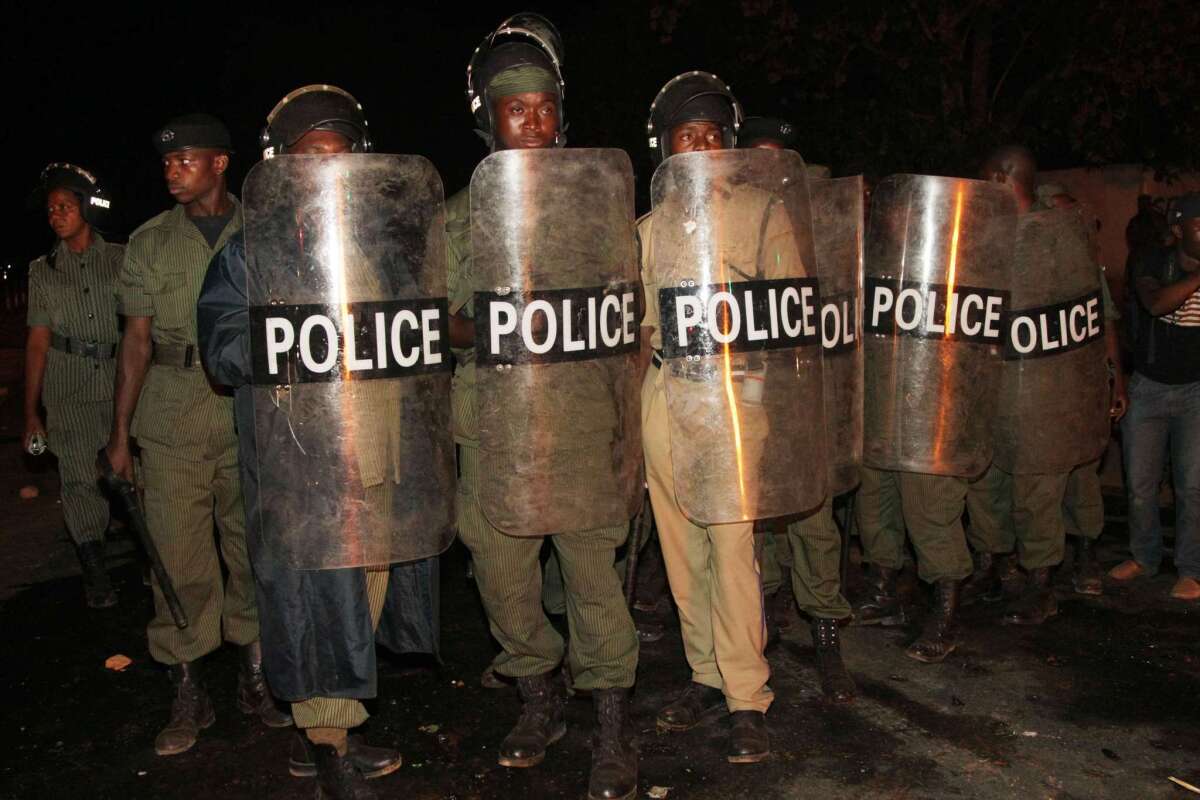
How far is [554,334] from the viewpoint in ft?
10.8

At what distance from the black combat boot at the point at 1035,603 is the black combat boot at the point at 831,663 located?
1052 millimetres

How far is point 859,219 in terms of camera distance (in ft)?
13.2

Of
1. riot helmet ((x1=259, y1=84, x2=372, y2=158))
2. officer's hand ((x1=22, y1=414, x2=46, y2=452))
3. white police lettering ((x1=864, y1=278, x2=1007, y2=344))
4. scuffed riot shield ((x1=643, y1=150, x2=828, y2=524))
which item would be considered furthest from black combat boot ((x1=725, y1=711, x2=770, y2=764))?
officer's hand ((x1=22, y1=414, x2=46, y2=452))

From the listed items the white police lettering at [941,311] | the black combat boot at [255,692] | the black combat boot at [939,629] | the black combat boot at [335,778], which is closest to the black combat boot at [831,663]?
the black combat boot at [939,629]

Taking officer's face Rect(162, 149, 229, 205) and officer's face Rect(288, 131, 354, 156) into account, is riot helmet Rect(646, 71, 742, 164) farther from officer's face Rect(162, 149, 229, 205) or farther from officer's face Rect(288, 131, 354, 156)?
officer's face Rect(162, 149, 229, 205)

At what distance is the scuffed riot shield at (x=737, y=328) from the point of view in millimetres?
3445

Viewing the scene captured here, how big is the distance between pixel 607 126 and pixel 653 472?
12276 mm

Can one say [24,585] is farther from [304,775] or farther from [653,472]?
[653,472]

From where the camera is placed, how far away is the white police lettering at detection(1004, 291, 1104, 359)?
4688 millimetres

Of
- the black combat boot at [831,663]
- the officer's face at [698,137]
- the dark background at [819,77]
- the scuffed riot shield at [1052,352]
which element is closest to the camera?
the officer's face at [698,137]

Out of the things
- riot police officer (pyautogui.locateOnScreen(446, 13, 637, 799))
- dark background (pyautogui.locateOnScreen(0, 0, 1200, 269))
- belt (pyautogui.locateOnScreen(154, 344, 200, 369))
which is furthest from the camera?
dark background (pyautogui.locateOnScreen(0, 0, 1200, 269))

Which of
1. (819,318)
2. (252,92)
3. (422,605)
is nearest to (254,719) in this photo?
(422,605)

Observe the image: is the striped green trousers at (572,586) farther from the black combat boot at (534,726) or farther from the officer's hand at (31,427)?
the officer's hand at (31,427)

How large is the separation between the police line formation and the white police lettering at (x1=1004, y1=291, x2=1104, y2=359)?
1cm
